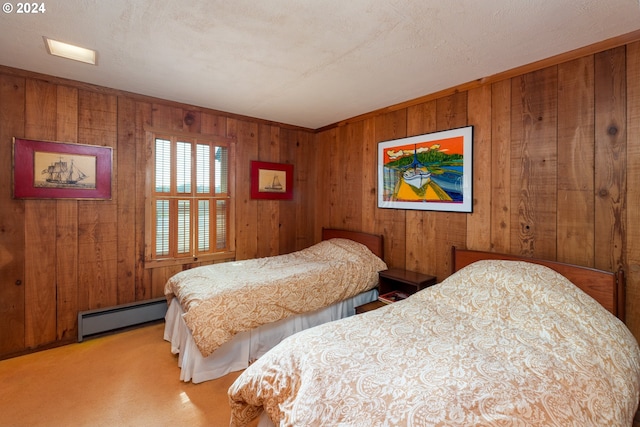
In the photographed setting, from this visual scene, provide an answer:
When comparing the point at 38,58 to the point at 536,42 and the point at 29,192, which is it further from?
the point at 536,42

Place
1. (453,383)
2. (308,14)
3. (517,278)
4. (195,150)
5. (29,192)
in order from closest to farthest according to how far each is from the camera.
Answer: (453,383) < (308,14) < (517,278) < (29,192) < (195,150)

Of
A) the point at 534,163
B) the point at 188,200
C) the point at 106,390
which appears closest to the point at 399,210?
the point at 534,163

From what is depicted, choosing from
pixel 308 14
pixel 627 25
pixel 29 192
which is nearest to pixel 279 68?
pixel 308 14

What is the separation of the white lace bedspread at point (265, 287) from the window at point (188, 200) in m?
0.55

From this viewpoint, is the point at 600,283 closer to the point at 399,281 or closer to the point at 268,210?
the point at 399,281

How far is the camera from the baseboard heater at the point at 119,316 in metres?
2.69

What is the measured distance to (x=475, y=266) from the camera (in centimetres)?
213

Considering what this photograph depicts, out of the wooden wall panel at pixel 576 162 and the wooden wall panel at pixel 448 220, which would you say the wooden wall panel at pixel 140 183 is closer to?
the wooden wall panel at pixel 448 220

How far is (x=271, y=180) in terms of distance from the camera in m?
3.89

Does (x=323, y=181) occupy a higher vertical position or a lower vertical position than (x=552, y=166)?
higher

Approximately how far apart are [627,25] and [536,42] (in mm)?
434

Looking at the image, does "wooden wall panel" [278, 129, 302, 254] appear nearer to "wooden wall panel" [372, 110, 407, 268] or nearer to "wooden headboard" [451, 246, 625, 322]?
"wooden wall panel" [372, 110, 407, 268]

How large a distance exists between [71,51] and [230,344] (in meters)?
2.53

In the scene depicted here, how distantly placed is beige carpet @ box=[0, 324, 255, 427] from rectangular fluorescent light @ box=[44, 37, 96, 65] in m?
2.42
